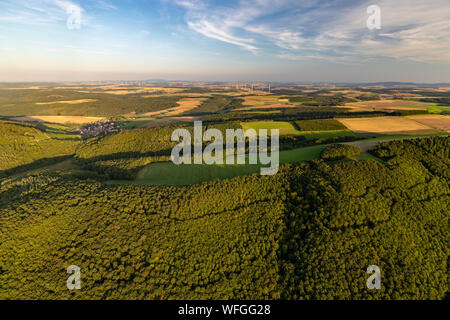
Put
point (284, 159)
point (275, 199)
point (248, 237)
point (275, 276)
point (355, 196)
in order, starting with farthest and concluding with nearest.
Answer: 1. point (284, 159)
2. point (275, 199)
3. point (355, 196)
4. point (248, 237)
5. point (275, 276)

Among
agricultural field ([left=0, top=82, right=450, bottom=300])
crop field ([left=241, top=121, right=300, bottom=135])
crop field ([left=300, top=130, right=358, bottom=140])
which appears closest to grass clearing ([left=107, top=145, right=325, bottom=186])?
agricultural field ([left=0, top=82, right=450, bottom=300])

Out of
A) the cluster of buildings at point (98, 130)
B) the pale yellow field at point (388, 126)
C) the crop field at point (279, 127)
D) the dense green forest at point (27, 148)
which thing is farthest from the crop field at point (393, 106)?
the dense green forest at point (27, 148)

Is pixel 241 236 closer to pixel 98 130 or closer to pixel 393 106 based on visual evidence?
pixel 98 130

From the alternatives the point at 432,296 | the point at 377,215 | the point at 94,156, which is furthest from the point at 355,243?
the point at 94,156

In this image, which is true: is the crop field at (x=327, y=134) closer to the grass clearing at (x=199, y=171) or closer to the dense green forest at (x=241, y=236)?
the grass clearing at (x=199, y=171)

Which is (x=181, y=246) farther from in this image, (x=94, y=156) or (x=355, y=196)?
(x=94, y=156)

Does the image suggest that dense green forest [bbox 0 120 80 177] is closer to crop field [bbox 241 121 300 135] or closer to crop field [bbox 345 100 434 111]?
crop field [bbox 241 121 300 135]
